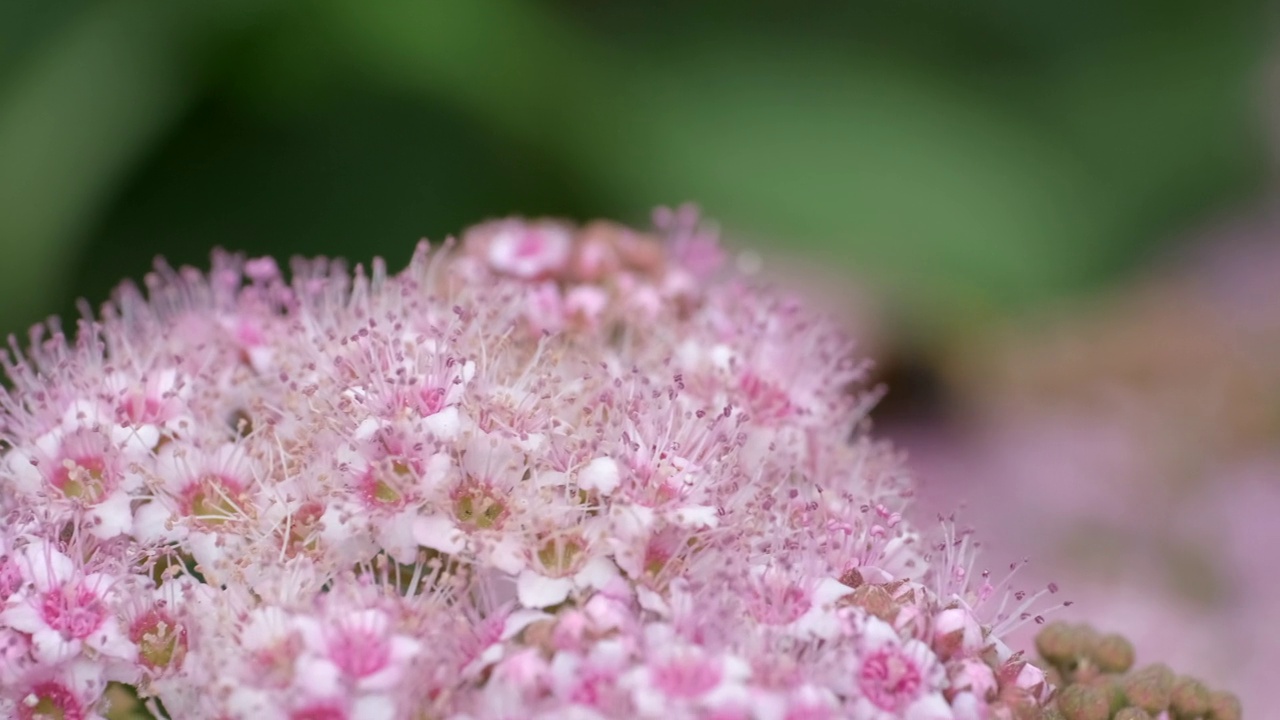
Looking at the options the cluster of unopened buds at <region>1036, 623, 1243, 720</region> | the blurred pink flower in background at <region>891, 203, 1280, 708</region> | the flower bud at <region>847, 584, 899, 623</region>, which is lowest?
the flower bud at <region>847, 584, 899, 623</region>

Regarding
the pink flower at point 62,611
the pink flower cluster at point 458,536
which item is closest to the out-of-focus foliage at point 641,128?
the pink flower cluster at point 458,536

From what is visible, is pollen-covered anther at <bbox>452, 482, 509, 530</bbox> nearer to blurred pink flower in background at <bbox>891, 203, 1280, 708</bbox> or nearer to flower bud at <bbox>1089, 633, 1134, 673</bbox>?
flower bud at <bbox>1089, 633, 1134, 673</bbox>

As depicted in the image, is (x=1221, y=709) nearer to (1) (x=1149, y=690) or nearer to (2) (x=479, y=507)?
(1) (x=1149, y=690)

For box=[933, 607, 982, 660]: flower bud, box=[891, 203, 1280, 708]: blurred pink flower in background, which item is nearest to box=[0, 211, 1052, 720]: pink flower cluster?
box=[933, 607, 982, 660]: flower bud

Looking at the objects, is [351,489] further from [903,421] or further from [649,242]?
[903,421]

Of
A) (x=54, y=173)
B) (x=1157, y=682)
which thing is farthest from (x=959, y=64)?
(x=1157, y=682)

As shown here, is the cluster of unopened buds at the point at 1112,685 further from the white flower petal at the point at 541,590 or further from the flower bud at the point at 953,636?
the white flower petal at the point at 541,590
